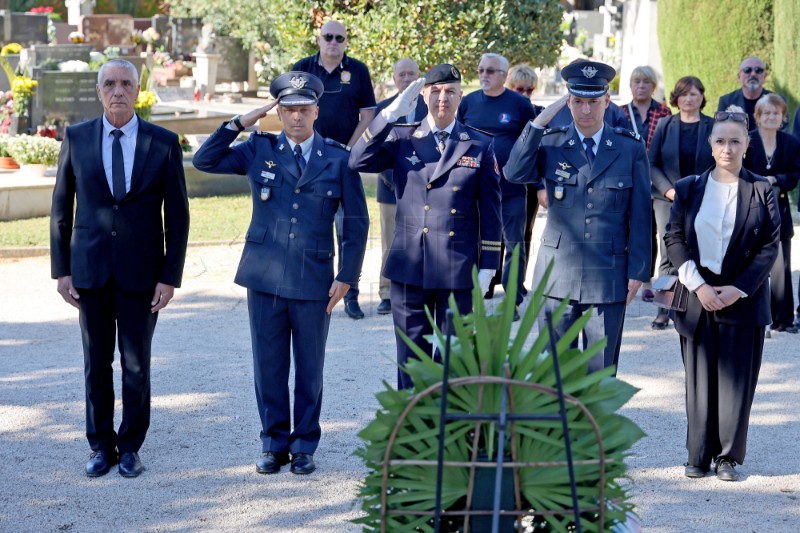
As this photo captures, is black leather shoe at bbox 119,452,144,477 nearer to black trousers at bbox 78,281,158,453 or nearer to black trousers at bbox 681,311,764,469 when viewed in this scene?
black trousers at bbox 78,281,158,453

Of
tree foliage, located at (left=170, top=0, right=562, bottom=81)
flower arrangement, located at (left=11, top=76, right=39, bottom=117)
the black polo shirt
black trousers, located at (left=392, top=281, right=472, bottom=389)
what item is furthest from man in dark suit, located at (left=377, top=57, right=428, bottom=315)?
flower arrangement, located at (left=11, top=76, right=39, bottom=117)

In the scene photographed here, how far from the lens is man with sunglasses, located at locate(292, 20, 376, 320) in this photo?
10094 mm

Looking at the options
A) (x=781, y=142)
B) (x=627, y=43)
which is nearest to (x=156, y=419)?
(x=781, y=142)

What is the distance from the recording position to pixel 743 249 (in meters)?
6.09

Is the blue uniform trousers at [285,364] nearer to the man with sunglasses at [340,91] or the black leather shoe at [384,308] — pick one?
the black leather shoe at [384,308]

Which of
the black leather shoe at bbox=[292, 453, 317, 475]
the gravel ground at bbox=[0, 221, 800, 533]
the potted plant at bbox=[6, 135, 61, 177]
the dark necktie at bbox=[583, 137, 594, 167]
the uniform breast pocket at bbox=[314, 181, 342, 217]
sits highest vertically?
the dark necktie at bbox=[583, 137, 594, 167]

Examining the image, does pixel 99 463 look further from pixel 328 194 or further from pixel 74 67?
pixel 74 67

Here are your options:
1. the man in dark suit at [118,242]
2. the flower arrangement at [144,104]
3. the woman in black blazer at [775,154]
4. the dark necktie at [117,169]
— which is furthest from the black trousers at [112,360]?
the flower arrangement at [144,104]

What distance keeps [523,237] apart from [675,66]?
8277 mm

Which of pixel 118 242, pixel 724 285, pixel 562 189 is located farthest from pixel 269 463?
pixel 724 285

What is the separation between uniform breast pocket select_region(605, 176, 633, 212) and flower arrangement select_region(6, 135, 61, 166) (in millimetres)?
9883

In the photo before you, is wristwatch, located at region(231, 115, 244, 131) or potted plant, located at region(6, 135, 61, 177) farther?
potted plant, located at region(6, 135, 61, 177)

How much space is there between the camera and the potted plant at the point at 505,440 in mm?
3584

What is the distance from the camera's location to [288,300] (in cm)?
621
